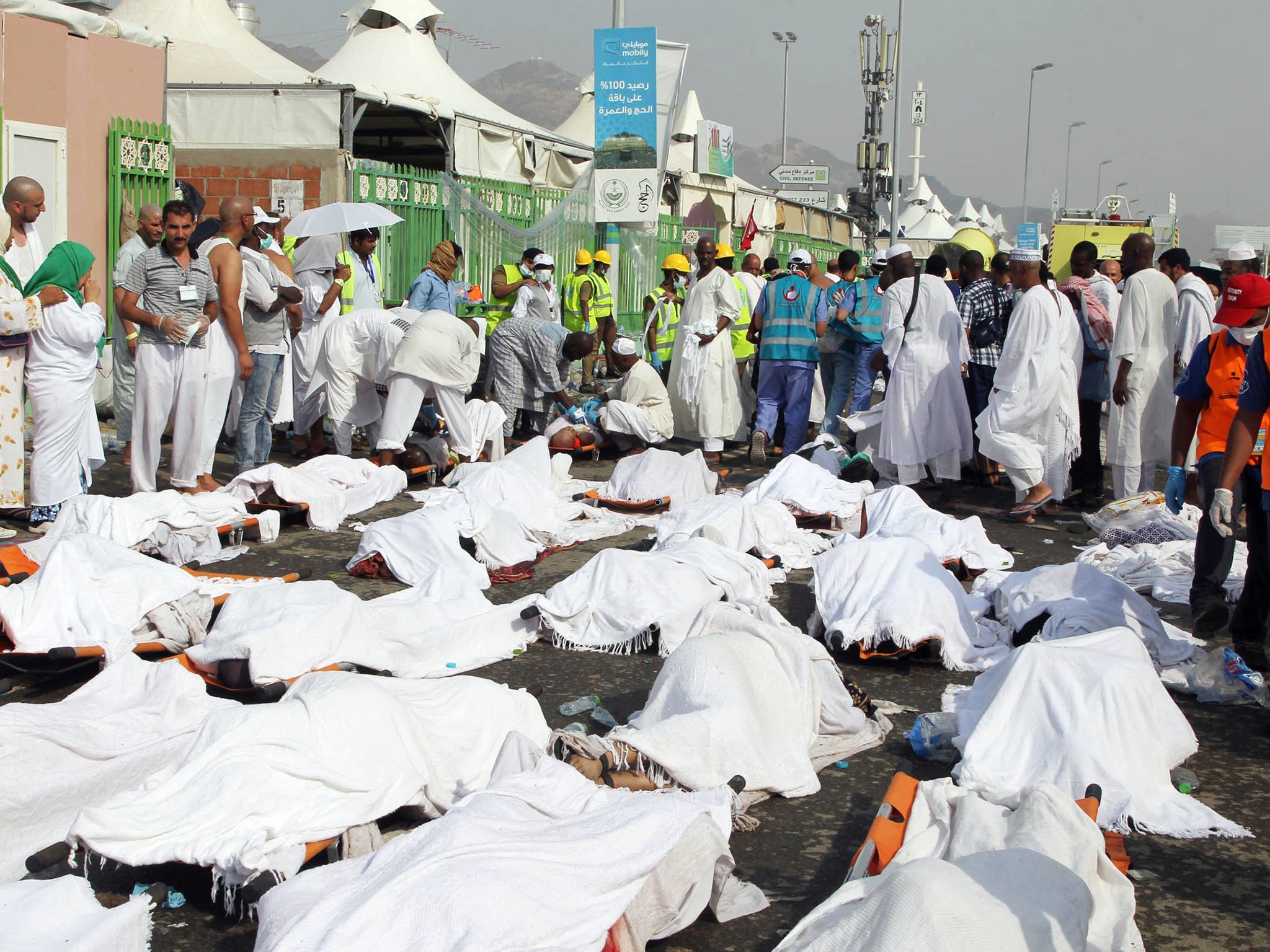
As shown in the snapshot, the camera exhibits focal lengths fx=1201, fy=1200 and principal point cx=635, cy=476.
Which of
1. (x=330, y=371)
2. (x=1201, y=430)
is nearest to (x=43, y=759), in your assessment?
(x=1201, y=430)

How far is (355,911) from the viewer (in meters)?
2.59

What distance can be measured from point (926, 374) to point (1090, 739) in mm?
5411

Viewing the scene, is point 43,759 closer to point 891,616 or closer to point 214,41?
point 891,616

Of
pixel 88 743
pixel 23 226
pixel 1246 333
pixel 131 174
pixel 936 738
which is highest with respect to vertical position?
pixel 131 174

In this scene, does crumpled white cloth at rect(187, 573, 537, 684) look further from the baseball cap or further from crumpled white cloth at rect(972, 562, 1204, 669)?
the baseball cap

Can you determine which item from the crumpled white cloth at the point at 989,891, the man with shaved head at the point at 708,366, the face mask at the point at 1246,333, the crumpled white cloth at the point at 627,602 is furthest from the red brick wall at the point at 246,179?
the crumpled white cloth at the point at 989,891

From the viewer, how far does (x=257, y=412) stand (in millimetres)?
8438

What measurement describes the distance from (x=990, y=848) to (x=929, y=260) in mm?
7190

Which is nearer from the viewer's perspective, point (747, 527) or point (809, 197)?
point (747, 527)

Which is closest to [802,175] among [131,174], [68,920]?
[131,174]

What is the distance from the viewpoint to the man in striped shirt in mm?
7316

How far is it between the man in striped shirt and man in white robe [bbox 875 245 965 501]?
4.86 m

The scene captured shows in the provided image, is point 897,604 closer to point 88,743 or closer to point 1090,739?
point 1090,739

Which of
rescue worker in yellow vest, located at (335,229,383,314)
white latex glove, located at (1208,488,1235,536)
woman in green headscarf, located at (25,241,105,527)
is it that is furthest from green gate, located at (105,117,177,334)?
white latex glove, located at (1208,488,1235,536)
